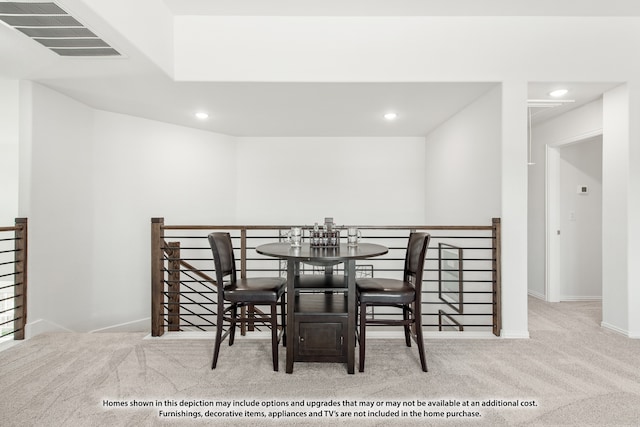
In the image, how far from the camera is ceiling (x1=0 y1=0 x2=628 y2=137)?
286cm

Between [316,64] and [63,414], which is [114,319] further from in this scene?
[316,64]

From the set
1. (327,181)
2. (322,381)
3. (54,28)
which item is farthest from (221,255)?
(327,181)

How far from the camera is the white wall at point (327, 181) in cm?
590

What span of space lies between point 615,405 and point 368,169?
4.45m

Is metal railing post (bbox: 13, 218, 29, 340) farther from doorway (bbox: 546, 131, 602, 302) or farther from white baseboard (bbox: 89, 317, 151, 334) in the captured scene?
doorway (bbox: 546, 131, 602, 302)

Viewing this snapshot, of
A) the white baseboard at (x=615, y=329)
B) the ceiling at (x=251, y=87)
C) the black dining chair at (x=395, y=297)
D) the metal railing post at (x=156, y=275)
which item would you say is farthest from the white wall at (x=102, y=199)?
the white baseboard at (x=615, y=329)

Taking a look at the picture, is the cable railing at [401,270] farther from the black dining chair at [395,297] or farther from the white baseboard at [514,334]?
Result: the black dining chair at [395,297]

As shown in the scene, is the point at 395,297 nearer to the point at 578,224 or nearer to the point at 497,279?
the point at 497,279

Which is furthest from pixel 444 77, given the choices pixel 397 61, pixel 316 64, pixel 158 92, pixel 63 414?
pixel 63 414

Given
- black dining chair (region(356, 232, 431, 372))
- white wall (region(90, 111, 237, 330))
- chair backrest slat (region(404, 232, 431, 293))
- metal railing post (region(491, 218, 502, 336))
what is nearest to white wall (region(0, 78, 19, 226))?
white wall (region(90, 111, 237, 330))

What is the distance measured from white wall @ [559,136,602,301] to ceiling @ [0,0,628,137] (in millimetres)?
882

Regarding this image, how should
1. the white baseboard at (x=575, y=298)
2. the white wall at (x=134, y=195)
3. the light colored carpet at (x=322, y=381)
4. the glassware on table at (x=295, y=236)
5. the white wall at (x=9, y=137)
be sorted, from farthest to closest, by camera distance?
the white baseboard at (x=575, y=298)
the white wall at (x=134, y=195)
the white wall at (x=9, y=137)
the glassware on table at (x=295, y=236)
the light colored carpet at (x=322, y=381)

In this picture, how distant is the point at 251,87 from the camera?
338 cm

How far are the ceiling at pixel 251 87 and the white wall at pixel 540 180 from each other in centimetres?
19
